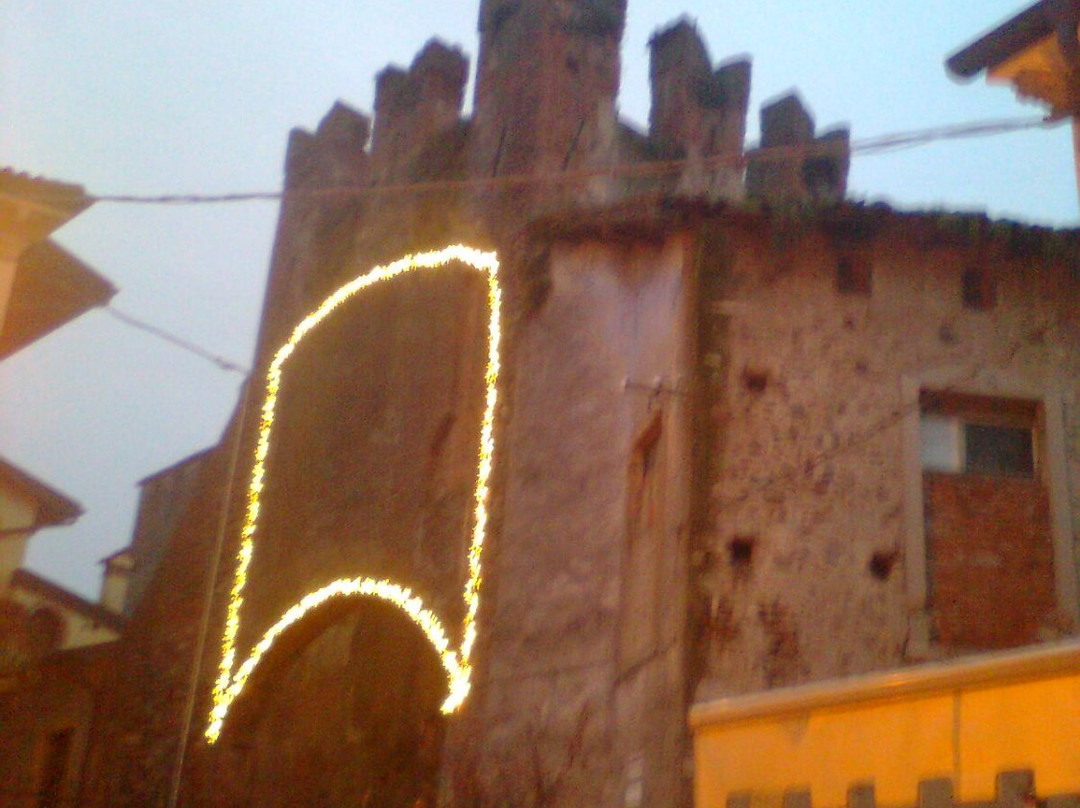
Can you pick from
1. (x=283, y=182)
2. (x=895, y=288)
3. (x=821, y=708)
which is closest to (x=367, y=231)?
(x=283, y=182)

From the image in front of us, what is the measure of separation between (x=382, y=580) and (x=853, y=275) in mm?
5012

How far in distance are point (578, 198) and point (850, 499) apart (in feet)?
13.7

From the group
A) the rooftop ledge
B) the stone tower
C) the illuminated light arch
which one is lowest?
the rooftop ledge

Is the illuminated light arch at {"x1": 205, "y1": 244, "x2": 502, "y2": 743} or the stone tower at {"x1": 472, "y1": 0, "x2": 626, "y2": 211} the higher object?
the stone tower at {"x1": 472, "y1": 0, "x2": 626, "y2": 211}

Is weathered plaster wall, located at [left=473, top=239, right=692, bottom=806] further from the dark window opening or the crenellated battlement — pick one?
the dark window opening

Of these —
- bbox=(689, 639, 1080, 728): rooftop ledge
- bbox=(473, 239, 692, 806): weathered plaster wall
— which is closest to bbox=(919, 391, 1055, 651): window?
bbox=(473, 239, 692, 806): weathered plaster wall

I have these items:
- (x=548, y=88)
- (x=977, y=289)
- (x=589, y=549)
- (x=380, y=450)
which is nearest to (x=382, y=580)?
(x=380, y=450)

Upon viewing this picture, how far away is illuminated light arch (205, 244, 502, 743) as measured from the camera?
10430mm

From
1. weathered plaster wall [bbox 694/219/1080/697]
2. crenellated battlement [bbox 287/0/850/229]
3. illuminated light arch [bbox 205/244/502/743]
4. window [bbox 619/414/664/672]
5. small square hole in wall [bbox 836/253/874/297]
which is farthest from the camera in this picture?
crenellated battlement [bbox 287/0/850/229]

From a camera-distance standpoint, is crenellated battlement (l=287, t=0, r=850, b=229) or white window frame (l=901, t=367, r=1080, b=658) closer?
white window frame (l=901, t=367, r=1080, b=658)

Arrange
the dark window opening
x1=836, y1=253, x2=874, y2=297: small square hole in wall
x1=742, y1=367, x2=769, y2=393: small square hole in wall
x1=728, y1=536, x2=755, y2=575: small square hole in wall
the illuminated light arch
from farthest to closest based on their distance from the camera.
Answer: the dark window opening, the illuminated light arch, x1=836, y1=253, x2=874, y2=297: small square hole in wall, x1=742, y1=367, x2=769, y2=393: small square hole in wall, x1=728, y1=536, x2=755, y2=575: small square hole in wall

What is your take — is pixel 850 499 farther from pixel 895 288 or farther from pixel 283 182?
pixel 283 182

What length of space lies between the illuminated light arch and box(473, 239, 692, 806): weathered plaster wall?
13.0 inches

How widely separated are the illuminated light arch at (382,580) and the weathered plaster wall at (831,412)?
2.41 meters
